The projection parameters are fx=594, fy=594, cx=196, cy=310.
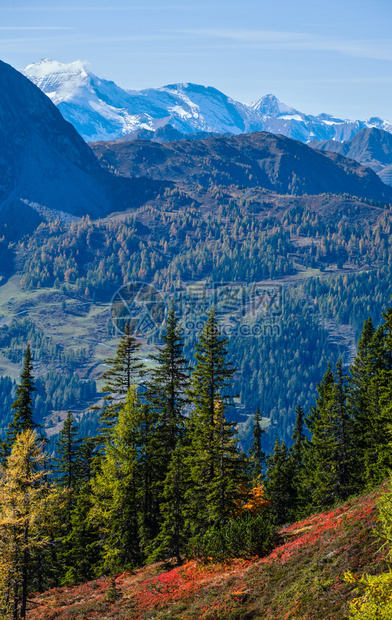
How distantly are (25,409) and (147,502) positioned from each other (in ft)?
50.9

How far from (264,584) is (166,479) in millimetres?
12211

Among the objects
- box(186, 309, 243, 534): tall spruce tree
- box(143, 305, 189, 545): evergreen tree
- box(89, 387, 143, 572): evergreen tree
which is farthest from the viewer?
box(143, 305, 189, 545): evergreen tree

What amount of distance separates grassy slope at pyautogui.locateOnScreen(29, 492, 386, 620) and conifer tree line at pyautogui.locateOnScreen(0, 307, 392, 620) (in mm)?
1794

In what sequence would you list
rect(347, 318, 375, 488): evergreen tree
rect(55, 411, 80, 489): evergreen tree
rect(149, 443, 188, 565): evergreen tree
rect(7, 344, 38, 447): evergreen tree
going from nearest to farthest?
1. rect(149, 443, 188, 565): evergreen tree
2. rect(347, 318, 375, 488): evergreen tree
3. rect(7, 344, 38, 447): evergreen tree
4. rect(55, 411, 80, 489): evergreen tree

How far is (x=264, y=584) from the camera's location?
31125 millimetres

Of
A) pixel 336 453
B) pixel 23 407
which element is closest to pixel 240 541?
pixel 336 453

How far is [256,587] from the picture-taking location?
31281mm

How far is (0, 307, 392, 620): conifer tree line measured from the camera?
40.1 meters

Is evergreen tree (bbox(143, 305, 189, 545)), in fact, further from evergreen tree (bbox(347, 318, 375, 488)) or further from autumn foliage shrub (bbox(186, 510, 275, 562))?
evergreen tree (bbox(347, 318, 375, 488))

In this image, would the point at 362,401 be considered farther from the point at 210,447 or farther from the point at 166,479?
the point at 166,479

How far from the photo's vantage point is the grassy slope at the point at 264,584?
87.7ft

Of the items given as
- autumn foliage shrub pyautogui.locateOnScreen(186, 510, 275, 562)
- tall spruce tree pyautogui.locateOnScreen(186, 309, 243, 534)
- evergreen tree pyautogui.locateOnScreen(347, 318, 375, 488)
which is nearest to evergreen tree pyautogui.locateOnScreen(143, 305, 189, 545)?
tall spruce tree pyautogui.locateOnScreen(186, 309, 243, 534)

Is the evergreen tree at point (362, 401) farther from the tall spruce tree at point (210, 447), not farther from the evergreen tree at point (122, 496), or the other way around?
the evergreen tree at point (122, 496)

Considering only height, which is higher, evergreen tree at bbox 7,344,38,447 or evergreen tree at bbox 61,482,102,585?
evergreen tree at bbox 7,344,38,447
